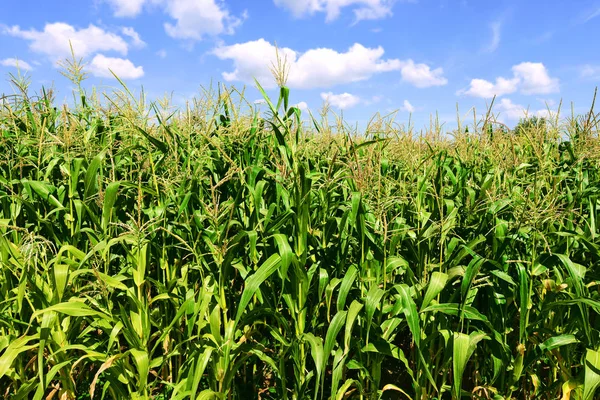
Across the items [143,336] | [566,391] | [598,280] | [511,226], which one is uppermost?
[511,226]

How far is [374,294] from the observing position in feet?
6.21

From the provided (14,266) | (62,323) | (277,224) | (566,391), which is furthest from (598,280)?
(14,266)

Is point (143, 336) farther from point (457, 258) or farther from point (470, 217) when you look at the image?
point (470, 217)

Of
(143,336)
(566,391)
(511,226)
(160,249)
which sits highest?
(511,226)

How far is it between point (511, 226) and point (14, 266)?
2.65 m

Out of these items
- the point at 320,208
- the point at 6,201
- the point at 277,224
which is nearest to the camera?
the point at 277,224

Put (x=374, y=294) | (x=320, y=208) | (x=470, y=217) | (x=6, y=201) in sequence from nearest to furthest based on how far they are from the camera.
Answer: (x=374, y=294), (x=320, y=208), (x=470, y=217), (x=6, y=201)

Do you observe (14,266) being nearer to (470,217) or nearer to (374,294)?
(374,294)

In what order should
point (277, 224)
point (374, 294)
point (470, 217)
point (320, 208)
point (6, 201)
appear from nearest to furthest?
point (374, 294)
point (277, 224)
point (320, 208)
point (470, 217)
point (6, 201)

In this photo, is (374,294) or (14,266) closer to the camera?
(374,294)

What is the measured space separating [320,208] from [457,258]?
0.73 metres

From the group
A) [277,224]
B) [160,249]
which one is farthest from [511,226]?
[160,249]

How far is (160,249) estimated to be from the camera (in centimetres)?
240

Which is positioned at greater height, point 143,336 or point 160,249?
point 160,249
